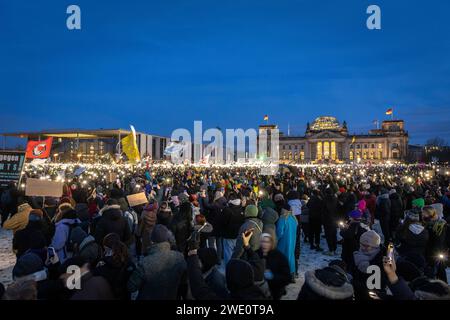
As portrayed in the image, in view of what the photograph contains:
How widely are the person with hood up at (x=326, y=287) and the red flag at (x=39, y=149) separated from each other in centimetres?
1639

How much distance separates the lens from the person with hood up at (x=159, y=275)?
3652mm

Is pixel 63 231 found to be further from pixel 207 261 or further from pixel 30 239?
pixel 207 261

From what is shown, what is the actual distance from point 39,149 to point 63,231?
1240cm

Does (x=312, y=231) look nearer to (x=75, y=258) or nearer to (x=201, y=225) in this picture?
(x=201, y=225)

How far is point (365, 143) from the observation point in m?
125

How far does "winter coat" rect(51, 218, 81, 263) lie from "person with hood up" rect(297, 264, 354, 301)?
15.7 ft

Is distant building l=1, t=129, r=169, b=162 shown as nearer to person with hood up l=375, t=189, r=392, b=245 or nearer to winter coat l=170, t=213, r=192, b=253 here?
person with hood up l=375, t=189, r=392, b=245

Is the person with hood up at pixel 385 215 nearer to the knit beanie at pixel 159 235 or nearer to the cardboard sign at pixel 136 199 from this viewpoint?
the cardboard sign at pixel 136 199

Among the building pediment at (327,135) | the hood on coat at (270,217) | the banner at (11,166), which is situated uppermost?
the building pediment at (327,135)

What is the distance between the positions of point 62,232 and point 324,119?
12845cm

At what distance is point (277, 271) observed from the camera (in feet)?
14.0

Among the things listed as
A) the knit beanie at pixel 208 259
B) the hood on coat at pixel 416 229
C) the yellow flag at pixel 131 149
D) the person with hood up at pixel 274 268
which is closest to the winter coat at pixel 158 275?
the knit beanie at pixel 208 259

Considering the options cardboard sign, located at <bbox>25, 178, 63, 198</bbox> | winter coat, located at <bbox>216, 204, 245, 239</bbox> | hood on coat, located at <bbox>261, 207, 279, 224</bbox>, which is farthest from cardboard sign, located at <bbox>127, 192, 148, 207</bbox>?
hood on coat, located at <bbox>261, 207, 279, 224</bbox>
